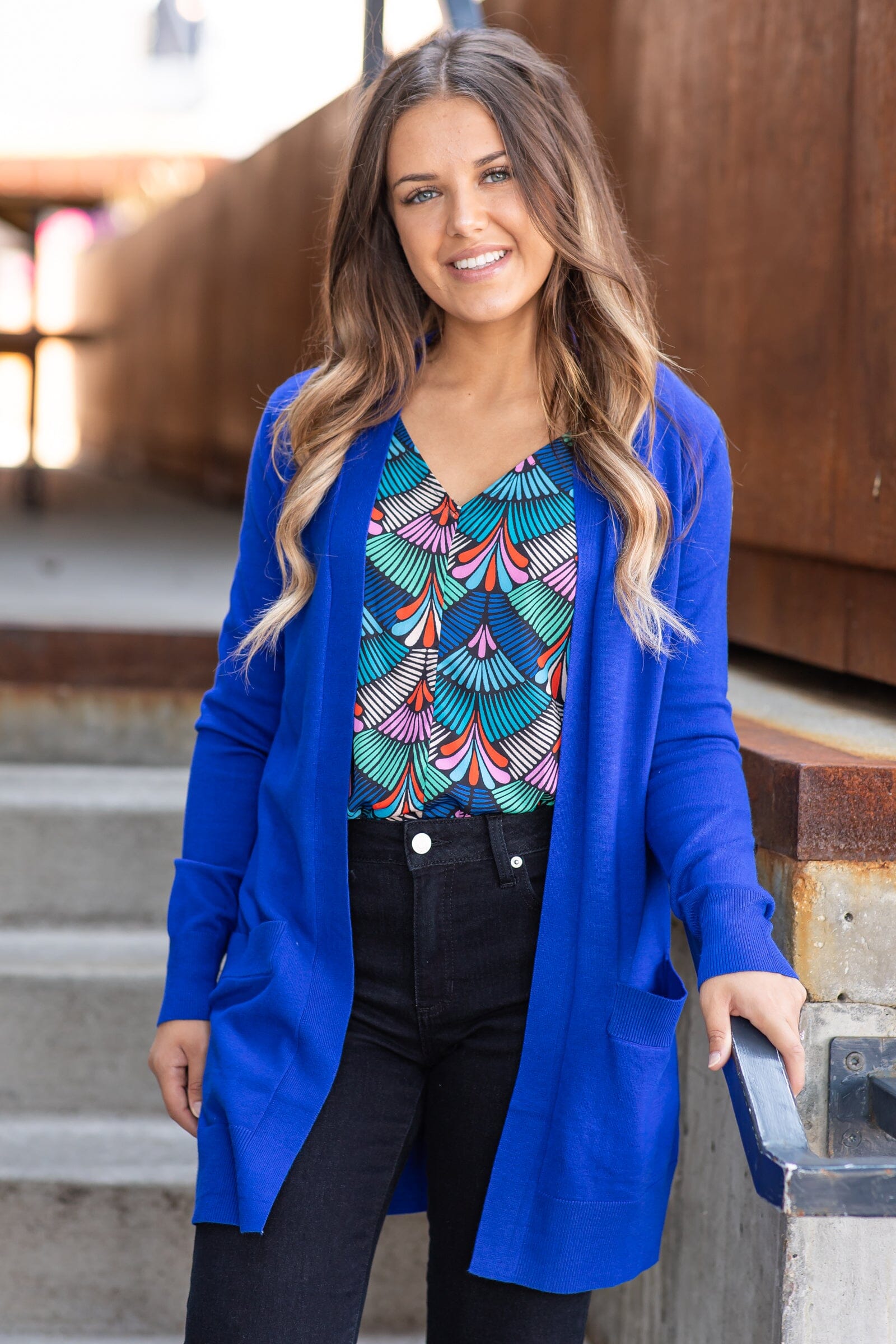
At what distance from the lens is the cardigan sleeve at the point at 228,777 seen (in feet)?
5.38

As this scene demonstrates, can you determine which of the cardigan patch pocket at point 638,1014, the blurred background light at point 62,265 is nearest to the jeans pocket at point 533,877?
the cardigan patch pocket at point 638,1014

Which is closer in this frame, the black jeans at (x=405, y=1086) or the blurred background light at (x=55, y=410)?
the black jeans at (x=405, y=1086)

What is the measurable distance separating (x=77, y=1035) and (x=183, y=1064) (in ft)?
3.29

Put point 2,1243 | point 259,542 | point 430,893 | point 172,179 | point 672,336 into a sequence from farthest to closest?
point 172,179 → point 672,336 → point 2,1243 → point 259,542 → point 430,893

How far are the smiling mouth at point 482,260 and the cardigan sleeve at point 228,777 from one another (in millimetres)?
307

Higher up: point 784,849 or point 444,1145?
point 784,849

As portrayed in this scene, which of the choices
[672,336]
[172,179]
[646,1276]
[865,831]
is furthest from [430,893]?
[172,179]

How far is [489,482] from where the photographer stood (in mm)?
1578

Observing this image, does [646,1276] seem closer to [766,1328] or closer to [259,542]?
[766,1328]

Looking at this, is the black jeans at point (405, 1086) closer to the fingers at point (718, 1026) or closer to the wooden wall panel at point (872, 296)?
the fingers at point (718, 1026)

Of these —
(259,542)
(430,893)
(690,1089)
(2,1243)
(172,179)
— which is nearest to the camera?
(430,893)

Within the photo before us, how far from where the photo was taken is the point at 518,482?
61.6 inches

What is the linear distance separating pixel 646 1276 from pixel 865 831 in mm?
877

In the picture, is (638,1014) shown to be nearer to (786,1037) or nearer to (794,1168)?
(786,1037)
